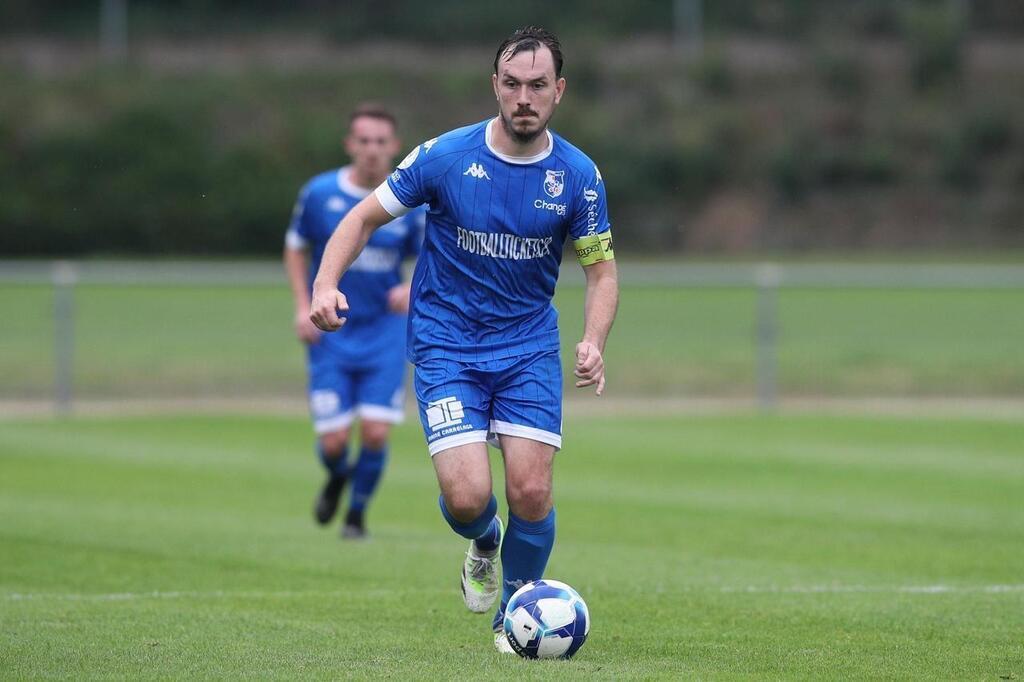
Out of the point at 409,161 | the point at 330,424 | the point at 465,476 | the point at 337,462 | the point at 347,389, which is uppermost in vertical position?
the point at 409,161

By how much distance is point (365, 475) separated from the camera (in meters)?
10.4

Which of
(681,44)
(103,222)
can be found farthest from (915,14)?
(103,222)

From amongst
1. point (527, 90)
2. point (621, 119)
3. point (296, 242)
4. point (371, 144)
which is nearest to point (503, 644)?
point (527, 90)

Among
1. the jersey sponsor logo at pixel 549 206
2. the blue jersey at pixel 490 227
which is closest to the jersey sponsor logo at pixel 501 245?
the blue jersey at pixel 490 227

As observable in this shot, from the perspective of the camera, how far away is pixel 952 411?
1962 cm

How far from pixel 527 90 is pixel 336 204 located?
427 centimetres

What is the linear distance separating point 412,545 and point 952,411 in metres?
11.5

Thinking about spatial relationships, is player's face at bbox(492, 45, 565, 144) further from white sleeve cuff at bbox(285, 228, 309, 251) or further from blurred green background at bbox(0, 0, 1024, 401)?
blurred green background at bbox(0, 0, 1024, 401)

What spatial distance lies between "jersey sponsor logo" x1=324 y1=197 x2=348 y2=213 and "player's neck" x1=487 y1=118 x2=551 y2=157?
398 cm

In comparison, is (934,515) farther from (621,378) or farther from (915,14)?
(915,14)

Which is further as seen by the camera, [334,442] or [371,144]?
[334,442]

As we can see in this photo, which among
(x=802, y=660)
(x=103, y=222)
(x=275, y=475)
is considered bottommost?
(x=103, y=222)

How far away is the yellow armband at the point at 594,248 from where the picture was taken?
6.45 metres

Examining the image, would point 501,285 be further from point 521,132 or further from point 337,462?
point 337,462
